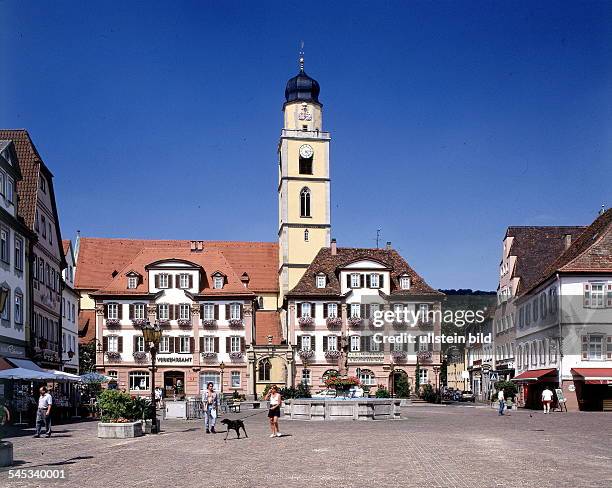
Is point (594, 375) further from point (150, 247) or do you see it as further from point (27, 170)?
point (150, 247)

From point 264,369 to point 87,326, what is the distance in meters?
18.0

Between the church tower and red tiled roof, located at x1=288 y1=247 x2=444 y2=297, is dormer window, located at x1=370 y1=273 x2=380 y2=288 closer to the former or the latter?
red tiled roof, located at x1=288 y1=247 x2=444 y2=297

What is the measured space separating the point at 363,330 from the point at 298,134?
78.1 feet

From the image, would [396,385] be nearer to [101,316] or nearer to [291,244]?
[291,244]

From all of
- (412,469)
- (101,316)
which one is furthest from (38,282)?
(412,469)

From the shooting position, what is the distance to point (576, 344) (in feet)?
178

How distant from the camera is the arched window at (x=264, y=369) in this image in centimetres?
7825

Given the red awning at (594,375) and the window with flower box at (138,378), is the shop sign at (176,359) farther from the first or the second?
Result: the red awning at (594,375)

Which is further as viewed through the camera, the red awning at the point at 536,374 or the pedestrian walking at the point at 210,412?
the red awning at the point at 536,374

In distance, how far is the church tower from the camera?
293 feet

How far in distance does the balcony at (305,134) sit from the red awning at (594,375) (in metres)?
45.2

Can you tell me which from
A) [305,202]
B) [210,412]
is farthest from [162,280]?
[210,412]

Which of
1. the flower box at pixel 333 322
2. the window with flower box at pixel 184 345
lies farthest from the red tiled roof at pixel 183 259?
the flower box at pixel 333 322

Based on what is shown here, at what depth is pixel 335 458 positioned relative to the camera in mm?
20984
